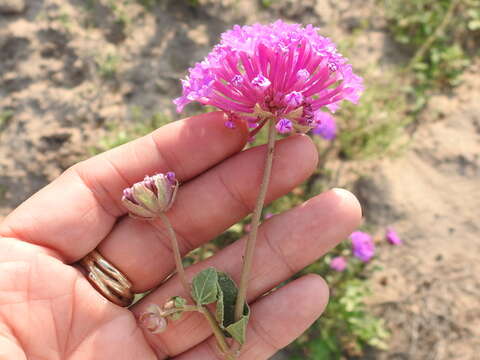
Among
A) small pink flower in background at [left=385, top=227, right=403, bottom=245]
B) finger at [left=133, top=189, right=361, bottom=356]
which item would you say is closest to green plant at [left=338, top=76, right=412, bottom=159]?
small pink flower in background at [left=385, top=227, right=403, bottom=245]

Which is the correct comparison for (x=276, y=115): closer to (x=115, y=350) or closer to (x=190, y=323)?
(x=190, y=323)

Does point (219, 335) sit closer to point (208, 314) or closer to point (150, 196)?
point (208, 314)

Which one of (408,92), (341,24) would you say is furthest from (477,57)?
(341,24)

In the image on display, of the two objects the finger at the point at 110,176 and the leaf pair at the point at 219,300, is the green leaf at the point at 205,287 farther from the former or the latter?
the finger at the point at 110,176

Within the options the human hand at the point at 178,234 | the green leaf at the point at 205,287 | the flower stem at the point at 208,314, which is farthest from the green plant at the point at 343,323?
the green leaf at the point at 205,287

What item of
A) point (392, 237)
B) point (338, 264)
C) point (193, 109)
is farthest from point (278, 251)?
point (193, 109)

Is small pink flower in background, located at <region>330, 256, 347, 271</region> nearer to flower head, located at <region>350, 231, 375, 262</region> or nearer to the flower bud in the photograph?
flower head, located at <region>350, 231, 375, 262</region>
